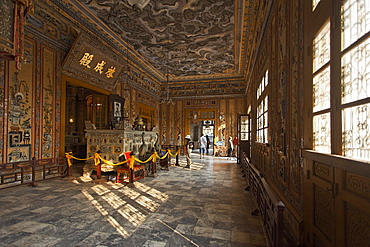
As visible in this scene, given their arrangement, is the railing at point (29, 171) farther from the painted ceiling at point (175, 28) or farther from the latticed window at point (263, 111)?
the latticed window at point (263, 111)

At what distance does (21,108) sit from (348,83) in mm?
7580

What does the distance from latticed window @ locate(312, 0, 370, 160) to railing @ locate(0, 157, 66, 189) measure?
273 inches

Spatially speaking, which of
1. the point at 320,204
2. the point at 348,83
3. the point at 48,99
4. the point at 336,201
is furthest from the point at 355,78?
the point at 48,99

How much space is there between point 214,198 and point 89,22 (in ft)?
26.2

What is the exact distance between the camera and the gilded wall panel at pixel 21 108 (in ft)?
18.0

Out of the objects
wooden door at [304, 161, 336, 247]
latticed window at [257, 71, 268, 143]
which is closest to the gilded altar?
latticed window at [257, 71, 268, 143]

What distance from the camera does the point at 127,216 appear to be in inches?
140

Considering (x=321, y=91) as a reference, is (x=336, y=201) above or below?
below

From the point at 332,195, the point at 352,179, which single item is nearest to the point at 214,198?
the point at 332,195

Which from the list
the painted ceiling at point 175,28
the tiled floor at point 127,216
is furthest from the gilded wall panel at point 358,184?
the painted ceiling at point 175,28

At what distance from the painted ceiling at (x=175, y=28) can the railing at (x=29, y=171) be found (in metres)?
5.60

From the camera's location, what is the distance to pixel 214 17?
7.62 m

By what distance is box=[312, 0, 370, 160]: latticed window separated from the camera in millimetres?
1555

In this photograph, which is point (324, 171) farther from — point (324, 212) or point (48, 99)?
point (48, 99)
